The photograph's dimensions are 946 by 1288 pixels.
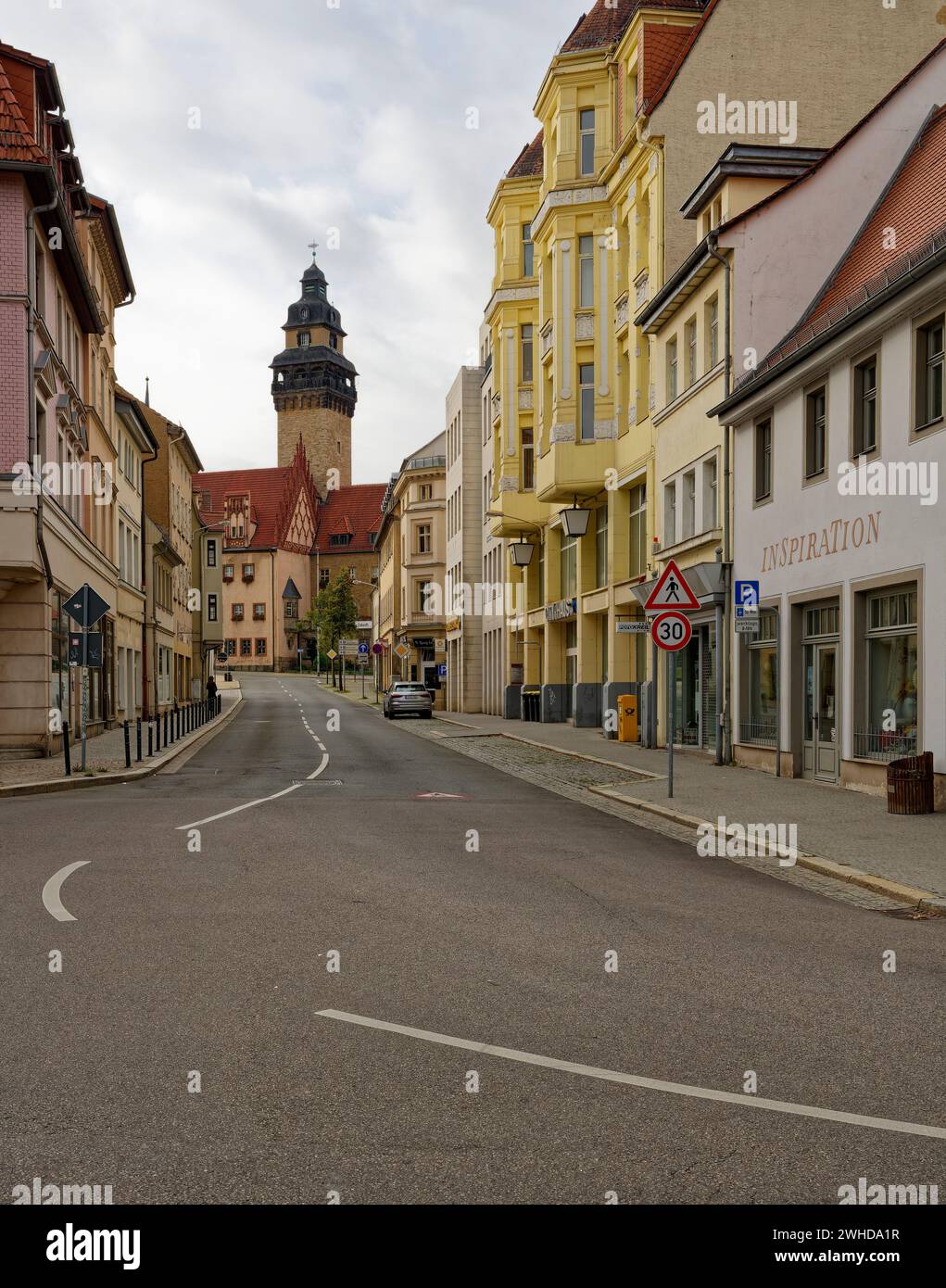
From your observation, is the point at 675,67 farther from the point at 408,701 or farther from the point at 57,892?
the point at 408,701

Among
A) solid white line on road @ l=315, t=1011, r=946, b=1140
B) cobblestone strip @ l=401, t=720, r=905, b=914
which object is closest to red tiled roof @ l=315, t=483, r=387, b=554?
cobblestone strip @ l=401, t=720, r=905, b=914

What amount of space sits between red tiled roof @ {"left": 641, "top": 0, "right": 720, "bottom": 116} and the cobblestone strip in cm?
1492

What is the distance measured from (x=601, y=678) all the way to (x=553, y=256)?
1221 centimetres

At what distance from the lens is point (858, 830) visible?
45.4 feet

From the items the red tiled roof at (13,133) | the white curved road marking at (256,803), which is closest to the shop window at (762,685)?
the white curved road marking at (256,803)

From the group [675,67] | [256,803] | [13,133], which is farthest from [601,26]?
[256,803]

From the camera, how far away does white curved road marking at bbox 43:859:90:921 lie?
8.80 meters

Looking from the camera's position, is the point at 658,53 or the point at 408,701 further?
the point at 408,701

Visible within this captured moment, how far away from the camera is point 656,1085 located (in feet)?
16.8

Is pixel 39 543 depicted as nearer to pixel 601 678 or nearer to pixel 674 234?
pixel 674 234

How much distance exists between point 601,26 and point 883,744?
88.1 feet

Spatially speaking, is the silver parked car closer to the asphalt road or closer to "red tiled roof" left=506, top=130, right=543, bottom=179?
"red tiled roof" left=506, top=130, right=543, bottom=179

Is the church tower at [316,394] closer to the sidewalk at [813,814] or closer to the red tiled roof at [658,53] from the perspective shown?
the red tiled roof at [658,53]
